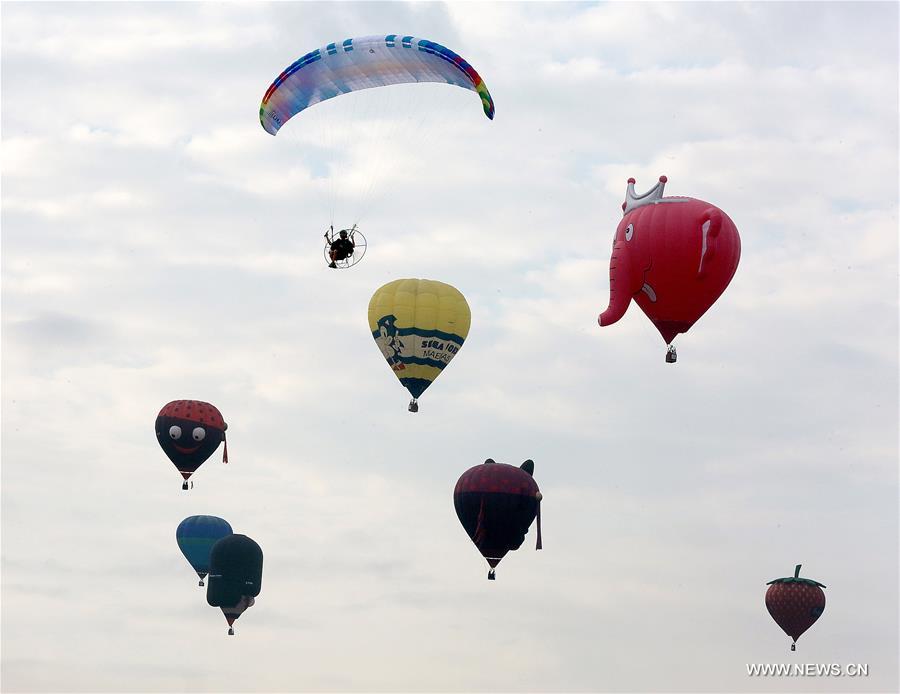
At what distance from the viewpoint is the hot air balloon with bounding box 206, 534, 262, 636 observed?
6550cm

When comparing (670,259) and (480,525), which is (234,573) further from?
(670,259)

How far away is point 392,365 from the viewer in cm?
5894

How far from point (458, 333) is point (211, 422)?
36.9ft

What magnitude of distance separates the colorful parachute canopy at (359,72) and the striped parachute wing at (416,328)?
7.49 m

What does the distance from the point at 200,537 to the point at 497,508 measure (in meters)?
17.9

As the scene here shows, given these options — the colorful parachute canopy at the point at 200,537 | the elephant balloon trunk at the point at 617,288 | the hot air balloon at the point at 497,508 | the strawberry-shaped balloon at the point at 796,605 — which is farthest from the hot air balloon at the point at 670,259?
the colorful parachute canopy at the point at 200,537

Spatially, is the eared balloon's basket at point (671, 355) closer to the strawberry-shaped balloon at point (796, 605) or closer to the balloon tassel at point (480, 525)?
the balloon tassel at point (480, 525)

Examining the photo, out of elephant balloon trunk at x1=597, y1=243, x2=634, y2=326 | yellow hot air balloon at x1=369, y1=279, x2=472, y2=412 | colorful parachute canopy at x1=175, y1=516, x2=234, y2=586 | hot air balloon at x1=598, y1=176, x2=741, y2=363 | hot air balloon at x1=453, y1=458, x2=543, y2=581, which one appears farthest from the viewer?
colorful parachute canopy at x1=175, y1=516, x2=234, y2=586

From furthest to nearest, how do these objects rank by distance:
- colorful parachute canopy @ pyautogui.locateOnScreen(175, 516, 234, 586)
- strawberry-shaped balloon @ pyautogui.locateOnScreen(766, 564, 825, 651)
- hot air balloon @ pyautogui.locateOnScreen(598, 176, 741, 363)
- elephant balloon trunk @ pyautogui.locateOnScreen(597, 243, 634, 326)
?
colorful parachute canopy @ pyautogui.locateOnScreen(175, 516, 234, 586) < strawberry-shaped balloon @ pyautogui.locateOnScreen(766, 564, 825, 651) < elephant balloon trunk @ pyautogui.locateOnScreen(597, 243, 634, 326) < hot air balloon @ pyautogui.locateOnScreen(598, 176, 741, 363)

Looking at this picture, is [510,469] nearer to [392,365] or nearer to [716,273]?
[392,365]

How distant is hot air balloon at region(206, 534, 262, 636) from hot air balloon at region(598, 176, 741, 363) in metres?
20.1

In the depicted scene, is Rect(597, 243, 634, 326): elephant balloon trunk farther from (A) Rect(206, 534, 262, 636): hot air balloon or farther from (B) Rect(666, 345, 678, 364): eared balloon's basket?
(A) Rect(206, 534, 262, 636): hot air balloon

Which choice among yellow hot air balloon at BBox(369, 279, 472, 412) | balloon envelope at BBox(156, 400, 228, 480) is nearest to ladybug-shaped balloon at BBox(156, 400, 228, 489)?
balloon envelope at BBox(156, 400, 228, 480)

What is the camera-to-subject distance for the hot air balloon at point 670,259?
49.9 m
